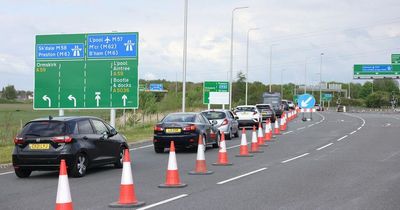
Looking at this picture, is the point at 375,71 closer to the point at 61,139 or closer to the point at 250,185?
the point at 61,139

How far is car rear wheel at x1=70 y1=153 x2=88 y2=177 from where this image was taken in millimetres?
14820

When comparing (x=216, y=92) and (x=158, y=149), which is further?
(x=216, y=92)

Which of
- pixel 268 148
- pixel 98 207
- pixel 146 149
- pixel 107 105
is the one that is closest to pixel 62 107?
pixel 107 105

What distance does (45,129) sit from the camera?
15.0 meters

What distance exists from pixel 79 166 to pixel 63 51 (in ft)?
45.2

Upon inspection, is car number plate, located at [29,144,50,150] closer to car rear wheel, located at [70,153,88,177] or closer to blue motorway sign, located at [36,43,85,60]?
car rear wheel, located at [70,153,88,177]

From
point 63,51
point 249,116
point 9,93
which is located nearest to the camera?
point 63,51

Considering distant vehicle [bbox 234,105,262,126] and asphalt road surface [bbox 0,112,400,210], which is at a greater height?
distant vehicle [bbox 234,105,262,126]

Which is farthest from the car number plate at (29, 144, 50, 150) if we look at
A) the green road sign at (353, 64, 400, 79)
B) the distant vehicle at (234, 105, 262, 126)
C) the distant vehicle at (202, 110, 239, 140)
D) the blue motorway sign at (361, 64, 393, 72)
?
the blue motorway sign at (361, 64, 393, 72)

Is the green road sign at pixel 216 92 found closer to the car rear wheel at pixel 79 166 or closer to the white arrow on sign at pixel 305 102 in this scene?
the white arrow on sign at pixel 305 102

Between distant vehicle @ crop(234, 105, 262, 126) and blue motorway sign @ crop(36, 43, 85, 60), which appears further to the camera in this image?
distant vehicle @ crop(234, 105, 262, 126)

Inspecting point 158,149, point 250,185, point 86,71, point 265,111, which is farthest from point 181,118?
point 265,111

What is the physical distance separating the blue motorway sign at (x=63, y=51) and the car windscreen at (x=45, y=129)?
13.1 meters

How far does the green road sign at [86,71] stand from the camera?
2798 cm
